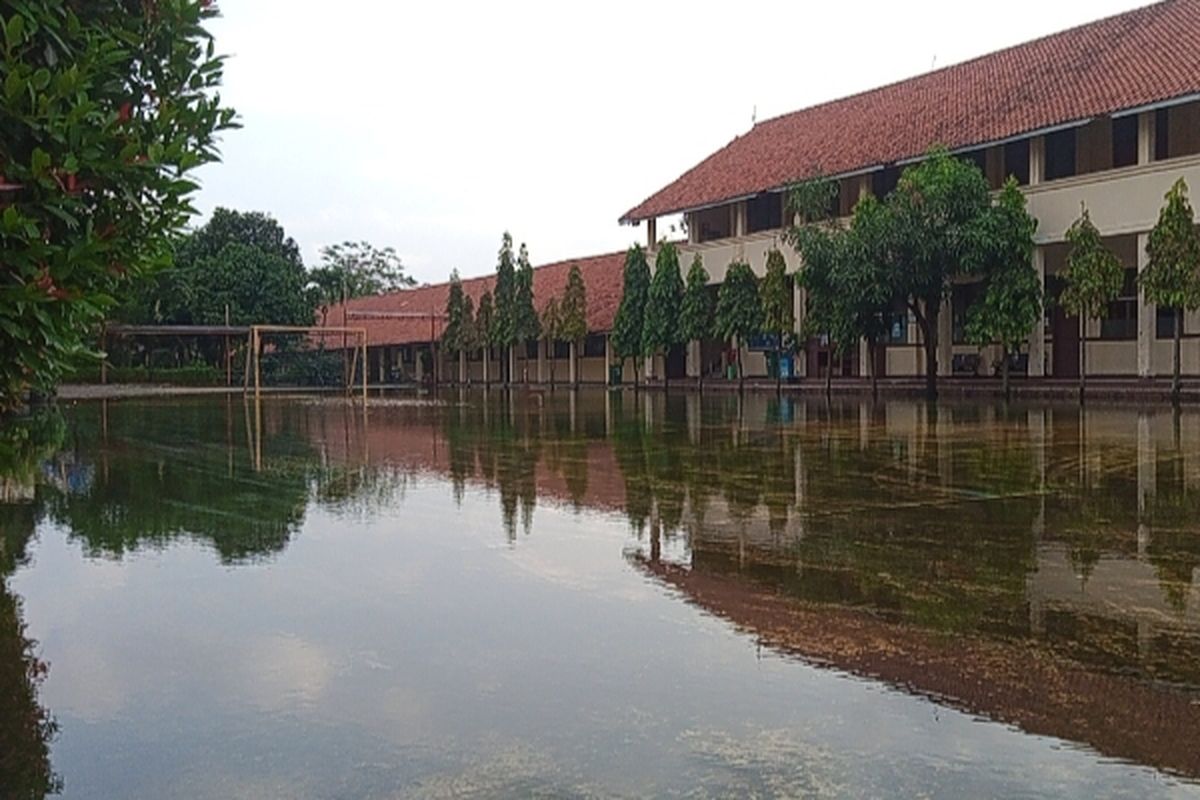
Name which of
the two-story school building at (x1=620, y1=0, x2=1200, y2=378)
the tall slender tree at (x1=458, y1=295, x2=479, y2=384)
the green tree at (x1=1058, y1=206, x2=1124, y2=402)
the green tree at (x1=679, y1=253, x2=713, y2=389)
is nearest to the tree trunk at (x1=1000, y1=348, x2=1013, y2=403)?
the two-story school building at (x1=620, y1=0, x2=1200, y2=378)

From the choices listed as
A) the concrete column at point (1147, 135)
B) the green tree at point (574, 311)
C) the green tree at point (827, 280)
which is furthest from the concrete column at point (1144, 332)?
the green tree at point (574, 311)

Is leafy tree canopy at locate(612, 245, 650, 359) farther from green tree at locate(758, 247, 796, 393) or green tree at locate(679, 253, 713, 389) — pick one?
green tree at locate(758, 247, 796, 393)

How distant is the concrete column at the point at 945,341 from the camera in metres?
26.5

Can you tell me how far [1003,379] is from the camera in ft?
77.7

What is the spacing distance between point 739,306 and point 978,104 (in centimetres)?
767

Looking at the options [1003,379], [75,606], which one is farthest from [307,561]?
[1003,379]

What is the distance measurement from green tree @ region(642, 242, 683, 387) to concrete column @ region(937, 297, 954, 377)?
8.37 metres

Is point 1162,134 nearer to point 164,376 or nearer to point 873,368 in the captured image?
point 873,368

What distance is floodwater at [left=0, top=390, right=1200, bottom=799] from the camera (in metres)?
3.38

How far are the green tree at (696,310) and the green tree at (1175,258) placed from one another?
13459mm

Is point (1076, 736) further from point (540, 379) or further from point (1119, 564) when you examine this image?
point (540, 379)

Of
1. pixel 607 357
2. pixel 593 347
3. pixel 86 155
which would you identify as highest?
pixel 86 155

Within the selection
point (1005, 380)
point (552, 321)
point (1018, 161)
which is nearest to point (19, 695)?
point (1005, 380)

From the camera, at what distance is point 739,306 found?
96.5 ft
